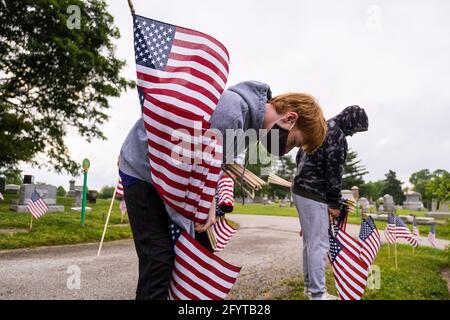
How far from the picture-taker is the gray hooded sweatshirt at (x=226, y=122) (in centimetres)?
166

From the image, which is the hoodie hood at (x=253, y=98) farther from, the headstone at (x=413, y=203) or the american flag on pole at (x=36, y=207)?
the headstone at (x=413, y=203)

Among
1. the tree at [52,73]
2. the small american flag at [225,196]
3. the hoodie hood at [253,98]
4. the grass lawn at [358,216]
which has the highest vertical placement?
the tree at [52,73]

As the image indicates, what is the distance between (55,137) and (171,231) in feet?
60.9

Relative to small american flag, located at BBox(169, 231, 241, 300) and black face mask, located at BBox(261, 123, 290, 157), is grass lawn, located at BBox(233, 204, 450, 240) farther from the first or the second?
small american flag, located at BBox(169, 231, 241, 300)

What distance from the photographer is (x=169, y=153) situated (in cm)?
158

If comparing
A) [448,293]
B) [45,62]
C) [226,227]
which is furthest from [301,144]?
[45,62]

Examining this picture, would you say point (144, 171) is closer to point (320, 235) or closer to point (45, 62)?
point (320, 235)

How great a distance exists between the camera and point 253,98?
1769 mm

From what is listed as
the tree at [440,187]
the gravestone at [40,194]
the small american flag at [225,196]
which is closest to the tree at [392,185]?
the gravestone at [40,194]

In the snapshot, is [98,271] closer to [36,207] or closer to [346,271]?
[346,271]

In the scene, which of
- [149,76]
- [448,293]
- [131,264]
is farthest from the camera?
[131,264]

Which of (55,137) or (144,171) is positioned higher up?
(55,137)

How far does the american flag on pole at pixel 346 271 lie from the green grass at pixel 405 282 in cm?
36

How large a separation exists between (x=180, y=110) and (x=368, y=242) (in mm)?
3483
